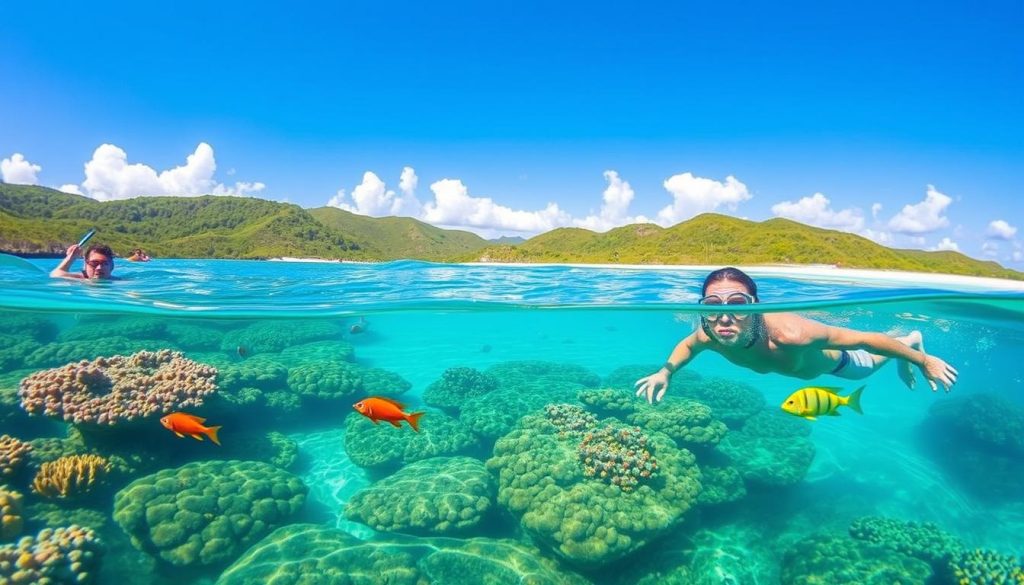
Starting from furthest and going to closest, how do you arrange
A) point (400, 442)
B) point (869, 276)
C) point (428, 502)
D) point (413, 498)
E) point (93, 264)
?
point (869, 276) < point (93, 264) < point (400, 442) < point (413, 498) < point (428, 502)

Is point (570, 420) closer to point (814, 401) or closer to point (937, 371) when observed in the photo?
point (814, 401)

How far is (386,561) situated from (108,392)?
6674 mm

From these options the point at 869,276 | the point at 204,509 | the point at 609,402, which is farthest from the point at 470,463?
the point at 869,276

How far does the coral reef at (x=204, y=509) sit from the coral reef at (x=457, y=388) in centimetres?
560

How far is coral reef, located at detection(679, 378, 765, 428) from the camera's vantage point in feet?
38.3

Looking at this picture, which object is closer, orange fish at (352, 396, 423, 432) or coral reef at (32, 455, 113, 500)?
orange fish at (352, 396, 423, 432)

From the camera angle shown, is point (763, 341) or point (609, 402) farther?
point (609, 402)

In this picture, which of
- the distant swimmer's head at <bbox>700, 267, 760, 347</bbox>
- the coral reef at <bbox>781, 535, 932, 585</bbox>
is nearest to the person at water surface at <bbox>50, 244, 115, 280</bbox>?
the distant swimmer's head at <bbox>700, 267, 760, 347</bbox>

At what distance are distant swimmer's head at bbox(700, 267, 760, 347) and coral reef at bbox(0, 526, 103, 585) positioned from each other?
836 cm

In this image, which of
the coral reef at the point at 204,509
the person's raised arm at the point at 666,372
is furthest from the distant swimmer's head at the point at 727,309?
the coral reef at the point at 204,509

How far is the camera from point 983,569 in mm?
6574

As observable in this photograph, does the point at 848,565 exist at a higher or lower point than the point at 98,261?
lower

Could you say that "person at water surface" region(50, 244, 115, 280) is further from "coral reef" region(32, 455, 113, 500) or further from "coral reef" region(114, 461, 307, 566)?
"coral reef" region(114, 461, 307, 566)

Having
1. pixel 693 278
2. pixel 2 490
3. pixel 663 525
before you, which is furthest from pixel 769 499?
pixel 2 490
